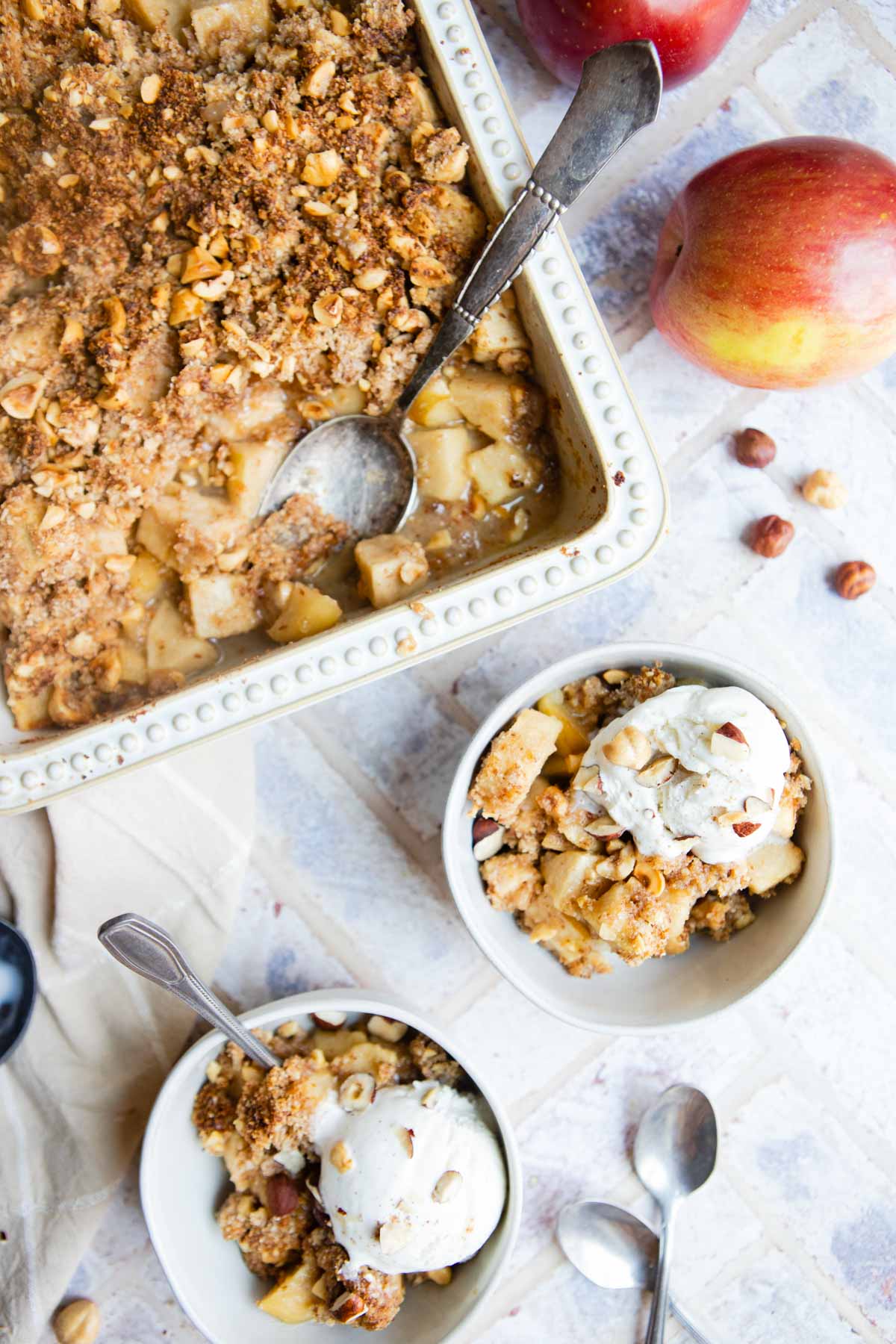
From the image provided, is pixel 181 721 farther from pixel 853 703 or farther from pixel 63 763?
pixel 853 703

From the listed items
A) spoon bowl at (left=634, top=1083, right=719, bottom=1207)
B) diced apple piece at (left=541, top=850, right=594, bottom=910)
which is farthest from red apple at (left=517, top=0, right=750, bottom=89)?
spoon bowl at (left=634, top=1083, right=719, bottom=1207)

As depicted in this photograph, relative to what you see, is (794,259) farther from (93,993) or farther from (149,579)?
(93,993)

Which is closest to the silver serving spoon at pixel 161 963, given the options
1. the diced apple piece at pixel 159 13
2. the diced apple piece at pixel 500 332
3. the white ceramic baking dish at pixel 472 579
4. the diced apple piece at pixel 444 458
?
the white ceramic baking dish at pixel 472 579

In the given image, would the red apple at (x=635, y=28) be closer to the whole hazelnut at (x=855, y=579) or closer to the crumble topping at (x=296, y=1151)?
the whole hazelnut at (x=855, y=579)

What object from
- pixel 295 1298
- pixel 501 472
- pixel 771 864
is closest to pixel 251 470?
pixel 501 472

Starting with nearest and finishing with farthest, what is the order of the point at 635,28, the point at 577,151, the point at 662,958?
the point at 577,151
the point at 635,28
the point at 662,958
